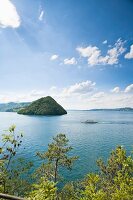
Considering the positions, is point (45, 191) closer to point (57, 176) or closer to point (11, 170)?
point (11, 170)

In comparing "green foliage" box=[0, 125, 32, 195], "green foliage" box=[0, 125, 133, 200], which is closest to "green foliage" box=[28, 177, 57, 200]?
"green foliage" box=[0, 125, 133, 200]

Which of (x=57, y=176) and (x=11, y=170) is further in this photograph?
(x=57, y=176)

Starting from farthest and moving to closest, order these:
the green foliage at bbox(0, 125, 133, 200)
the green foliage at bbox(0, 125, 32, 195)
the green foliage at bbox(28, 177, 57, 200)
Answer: the green foliage at bbox(0, 125, 32, 195) → the green foliage at bbox(0, 125, 133, 200) → the green foliage at bbox(28, 177, 57, 200)

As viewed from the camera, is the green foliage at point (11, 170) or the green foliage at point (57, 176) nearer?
the green foliage at point (57, 176)

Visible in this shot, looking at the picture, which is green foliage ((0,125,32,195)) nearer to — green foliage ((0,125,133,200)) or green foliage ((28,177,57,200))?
green foliage ((0,125,133,200))

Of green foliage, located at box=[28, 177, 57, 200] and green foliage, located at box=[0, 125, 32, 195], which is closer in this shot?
green foliage, located at box=[28, 177, 57, 200]

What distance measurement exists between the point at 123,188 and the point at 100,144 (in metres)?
92.5

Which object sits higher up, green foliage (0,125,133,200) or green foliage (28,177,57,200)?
green foliage (28,177,57,200)

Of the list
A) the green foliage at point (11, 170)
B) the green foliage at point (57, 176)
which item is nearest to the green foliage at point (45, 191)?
the green foliage at point (57, 176)

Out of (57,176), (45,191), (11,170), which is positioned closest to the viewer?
(45,191)

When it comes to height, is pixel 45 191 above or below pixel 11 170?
above

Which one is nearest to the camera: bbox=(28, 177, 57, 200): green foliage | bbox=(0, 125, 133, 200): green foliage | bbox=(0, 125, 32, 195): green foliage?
bbox=(28, 177, 57, 200): green foliage

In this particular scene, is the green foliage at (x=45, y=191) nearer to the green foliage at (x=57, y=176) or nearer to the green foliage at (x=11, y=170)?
the green foliage at (x=57, y=176)

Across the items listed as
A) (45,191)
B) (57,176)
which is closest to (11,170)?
(57,176)
